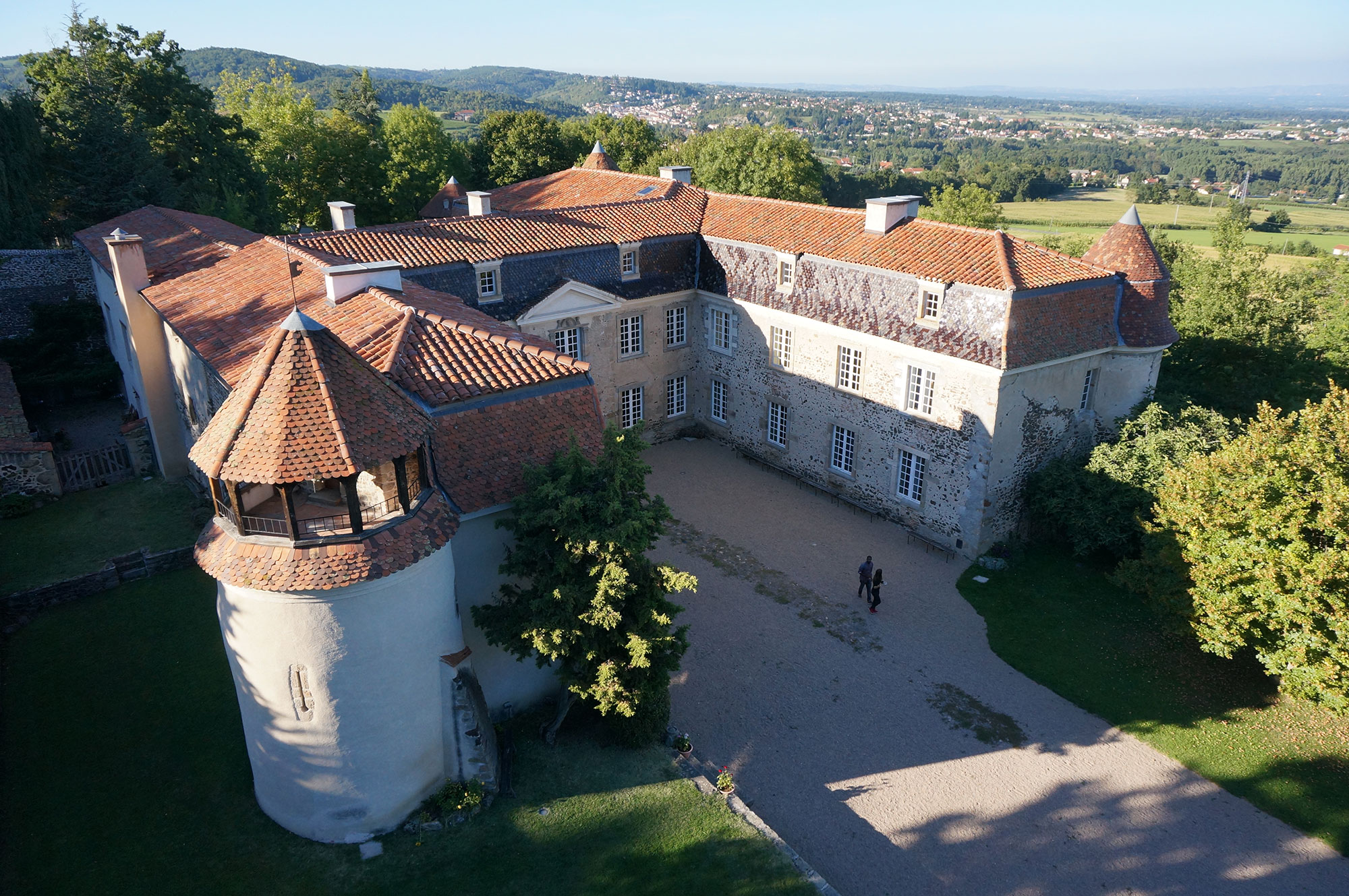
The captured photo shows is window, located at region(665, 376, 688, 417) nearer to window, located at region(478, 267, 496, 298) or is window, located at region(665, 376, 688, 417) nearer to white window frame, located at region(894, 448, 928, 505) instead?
window, located at region(478, 267, 496, 298)

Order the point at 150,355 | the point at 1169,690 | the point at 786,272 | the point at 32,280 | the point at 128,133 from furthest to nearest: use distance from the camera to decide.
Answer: the point at 128,133
the point at 32,280
the point at 786,272
the point at 150,355
the point at 1169,690

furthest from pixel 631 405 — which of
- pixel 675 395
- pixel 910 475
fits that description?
pixel 910 475

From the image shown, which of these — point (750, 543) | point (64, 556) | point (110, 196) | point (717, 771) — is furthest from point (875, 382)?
point (110, 196)

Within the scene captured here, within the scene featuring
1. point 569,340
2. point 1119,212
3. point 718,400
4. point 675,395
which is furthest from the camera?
point 1119,212

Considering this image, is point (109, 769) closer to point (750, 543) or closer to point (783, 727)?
point (783, 727)

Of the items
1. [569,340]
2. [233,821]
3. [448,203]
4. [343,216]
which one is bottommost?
[233,821]

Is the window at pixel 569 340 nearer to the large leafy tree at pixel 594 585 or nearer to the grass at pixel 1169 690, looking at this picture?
the large leafy tree at pixel 594 585

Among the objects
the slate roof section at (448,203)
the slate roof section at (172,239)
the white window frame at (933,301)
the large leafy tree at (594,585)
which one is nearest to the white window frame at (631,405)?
the white window frame at (933,301)

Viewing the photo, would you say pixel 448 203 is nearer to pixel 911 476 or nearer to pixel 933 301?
pixel 933 301
